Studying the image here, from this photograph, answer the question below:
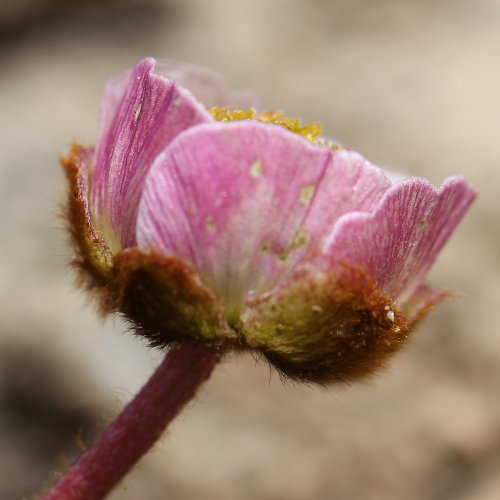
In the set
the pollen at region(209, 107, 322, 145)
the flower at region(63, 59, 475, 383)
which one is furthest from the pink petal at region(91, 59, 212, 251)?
the pollen at region(209, 107, 322, 145)

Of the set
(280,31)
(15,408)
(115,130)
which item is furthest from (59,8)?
(115,130)

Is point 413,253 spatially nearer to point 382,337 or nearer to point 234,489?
point 382,337

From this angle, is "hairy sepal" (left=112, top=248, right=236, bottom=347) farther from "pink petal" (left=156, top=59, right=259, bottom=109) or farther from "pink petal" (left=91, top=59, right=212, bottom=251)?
"pink petal" (left=156, top=59, right=259, bottom=109)

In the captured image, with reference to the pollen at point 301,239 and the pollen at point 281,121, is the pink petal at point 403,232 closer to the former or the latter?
the pollen at point 301,239

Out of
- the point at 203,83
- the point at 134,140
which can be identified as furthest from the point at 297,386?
the point at 134,140

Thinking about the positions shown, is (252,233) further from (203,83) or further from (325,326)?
(203,83)

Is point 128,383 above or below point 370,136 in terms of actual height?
below
